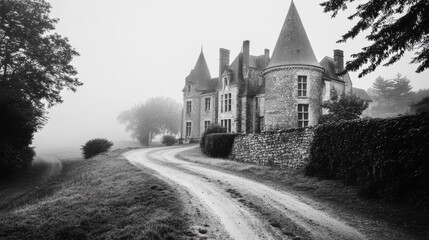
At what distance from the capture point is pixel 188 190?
9852 millimetres

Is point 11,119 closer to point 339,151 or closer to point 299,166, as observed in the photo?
point 299,166

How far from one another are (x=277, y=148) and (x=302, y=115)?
12926 mm

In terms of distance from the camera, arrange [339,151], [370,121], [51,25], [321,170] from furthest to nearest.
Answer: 1. [51,25]
2. [321,170]
3. [339,151]
4. [370,121]

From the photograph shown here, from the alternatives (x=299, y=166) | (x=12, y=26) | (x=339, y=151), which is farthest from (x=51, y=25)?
(x=339, y=151)

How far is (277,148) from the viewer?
15875 millimetres

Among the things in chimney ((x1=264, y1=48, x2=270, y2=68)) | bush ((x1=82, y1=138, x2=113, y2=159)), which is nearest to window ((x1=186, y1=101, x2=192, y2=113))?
chimney ((x1=264, y1=48, x2=270, y2=68))

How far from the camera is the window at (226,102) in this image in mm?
34938

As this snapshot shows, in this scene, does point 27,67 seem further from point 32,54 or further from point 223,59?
point 223,59

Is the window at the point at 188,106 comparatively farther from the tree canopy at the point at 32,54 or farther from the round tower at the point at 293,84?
the tree canopy at the point at 32,54

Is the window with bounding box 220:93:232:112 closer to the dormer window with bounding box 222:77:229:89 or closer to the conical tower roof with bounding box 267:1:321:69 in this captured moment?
the dormer window with bounding box 222:77:229:89

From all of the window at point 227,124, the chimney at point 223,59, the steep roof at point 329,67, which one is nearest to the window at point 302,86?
the steep roof at point 329,67

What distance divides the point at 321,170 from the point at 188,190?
234 inches

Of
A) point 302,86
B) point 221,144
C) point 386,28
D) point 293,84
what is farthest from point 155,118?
point 386,28

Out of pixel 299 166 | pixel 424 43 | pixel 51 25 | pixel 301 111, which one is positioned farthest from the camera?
pixel 301 111
